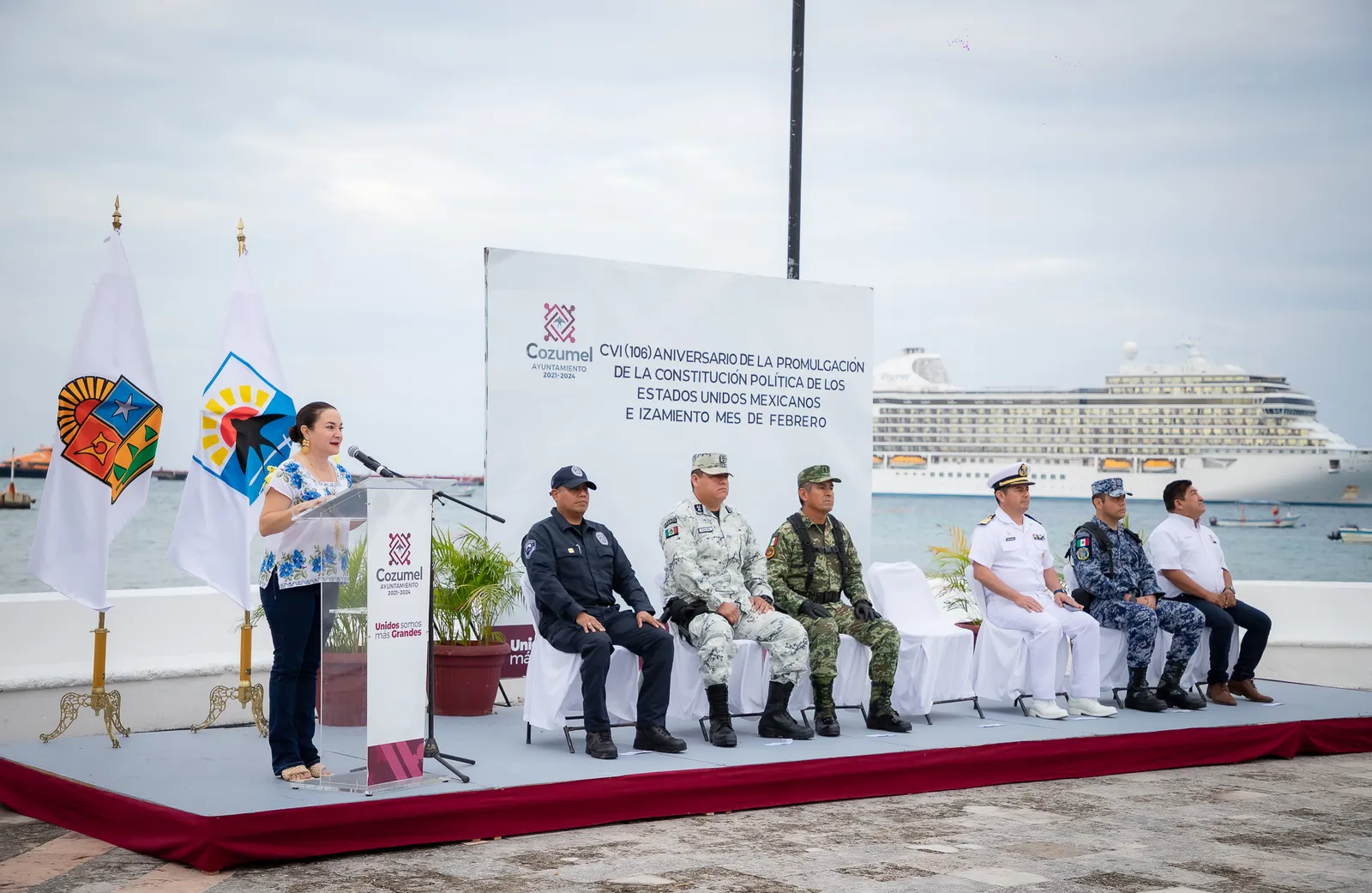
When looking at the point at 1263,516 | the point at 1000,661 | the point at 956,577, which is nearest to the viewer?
the point at 1000,661

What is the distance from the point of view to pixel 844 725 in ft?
19.8

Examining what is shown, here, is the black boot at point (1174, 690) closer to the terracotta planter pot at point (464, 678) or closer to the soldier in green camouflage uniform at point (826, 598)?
the soldier in green camouflage uniform at point (826, 598)

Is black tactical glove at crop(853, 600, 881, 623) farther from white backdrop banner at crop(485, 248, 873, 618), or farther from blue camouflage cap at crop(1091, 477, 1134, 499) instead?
blue camouflage cap at crop(1091, 477, 1134, 499)

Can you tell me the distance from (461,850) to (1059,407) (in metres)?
42.3

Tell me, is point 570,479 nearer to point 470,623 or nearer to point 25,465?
point 470,623

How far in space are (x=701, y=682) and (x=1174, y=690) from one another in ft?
9.03

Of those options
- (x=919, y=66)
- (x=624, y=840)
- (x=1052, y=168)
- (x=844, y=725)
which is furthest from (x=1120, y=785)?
(x=1052, y=168)

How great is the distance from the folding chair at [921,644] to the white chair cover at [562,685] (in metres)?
1.39

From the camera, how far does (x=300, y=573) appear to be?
4434 millimetres

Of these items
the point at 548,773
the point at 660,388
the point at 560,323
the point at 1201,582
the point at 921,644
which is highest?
the point at 560,323

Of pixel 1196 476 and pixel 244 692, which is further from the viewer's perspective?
pixel 1196 476

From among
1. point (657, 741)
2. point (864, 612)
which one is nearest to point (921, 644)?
point (864, 612)

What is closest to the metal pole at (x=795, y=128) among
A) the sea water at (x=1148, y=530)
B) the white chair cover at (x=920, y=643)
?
the white chair cover at (x=920, y=643)

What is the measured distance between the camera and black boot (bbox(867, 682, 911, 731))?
5.81 metres
